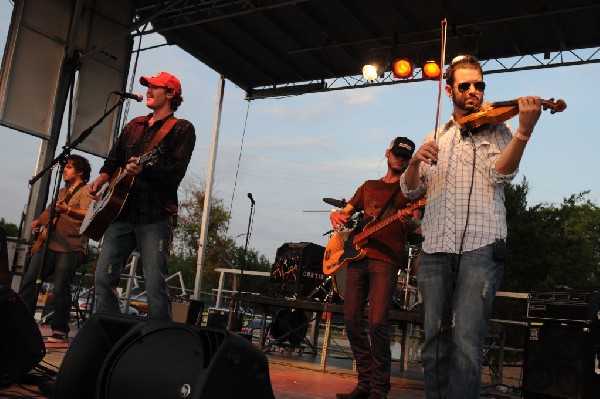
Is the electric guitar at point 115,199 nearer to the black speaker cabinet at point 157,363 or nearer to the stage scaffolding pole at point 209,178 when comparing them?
the black speaker cabinet at point 157,363

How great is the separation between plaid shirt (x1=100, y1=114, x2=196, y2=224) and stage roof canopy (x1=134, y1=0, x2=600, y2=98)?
5404mm

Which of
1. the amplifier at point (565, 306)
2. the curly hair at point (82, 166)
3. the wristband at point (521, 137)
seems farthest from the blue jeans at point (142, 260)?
the amplifier at point (565, 306)

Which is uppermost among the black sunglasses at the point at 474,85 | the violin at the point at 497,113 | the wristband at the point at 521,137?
the black sunglasses at the point at 474,85

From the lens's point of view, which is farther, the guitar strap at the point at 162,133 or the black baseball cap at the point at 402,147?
the black baseball cap at the point at 402,147

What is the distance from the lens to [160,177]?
366 cm

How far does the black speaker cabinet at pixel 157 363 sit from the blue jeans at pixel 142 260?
3.59 ft

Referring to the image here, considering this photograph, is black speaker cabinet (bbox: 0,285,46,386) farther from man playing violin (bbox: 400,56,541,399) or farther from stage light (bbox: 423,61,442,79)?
stage light (bbox: 423,61,442,79)

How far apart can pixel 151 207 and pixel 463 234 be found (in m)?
1.98

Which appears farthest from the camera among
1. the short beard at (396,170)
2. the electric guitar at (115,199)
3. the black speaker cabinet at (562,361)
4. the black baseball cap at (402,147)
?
the black speaker cabinet at (562,361)

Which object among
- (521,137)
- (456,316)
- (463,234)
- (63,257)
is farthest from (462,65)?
(63,257)

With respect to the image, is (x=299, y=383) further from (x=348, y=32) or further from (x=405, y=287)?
(x=348, y=32)

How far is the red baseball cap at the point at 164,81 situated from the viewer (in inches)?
158

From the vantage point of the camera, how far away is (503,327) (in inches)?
296

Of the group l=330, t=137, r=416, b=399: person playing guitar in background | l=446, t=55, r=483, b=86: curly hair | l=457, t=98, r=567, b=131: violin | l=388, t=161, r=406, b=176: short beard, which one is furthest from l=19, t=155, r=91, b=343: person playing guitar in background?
l=457, t=98, r=567, b=131: violin
